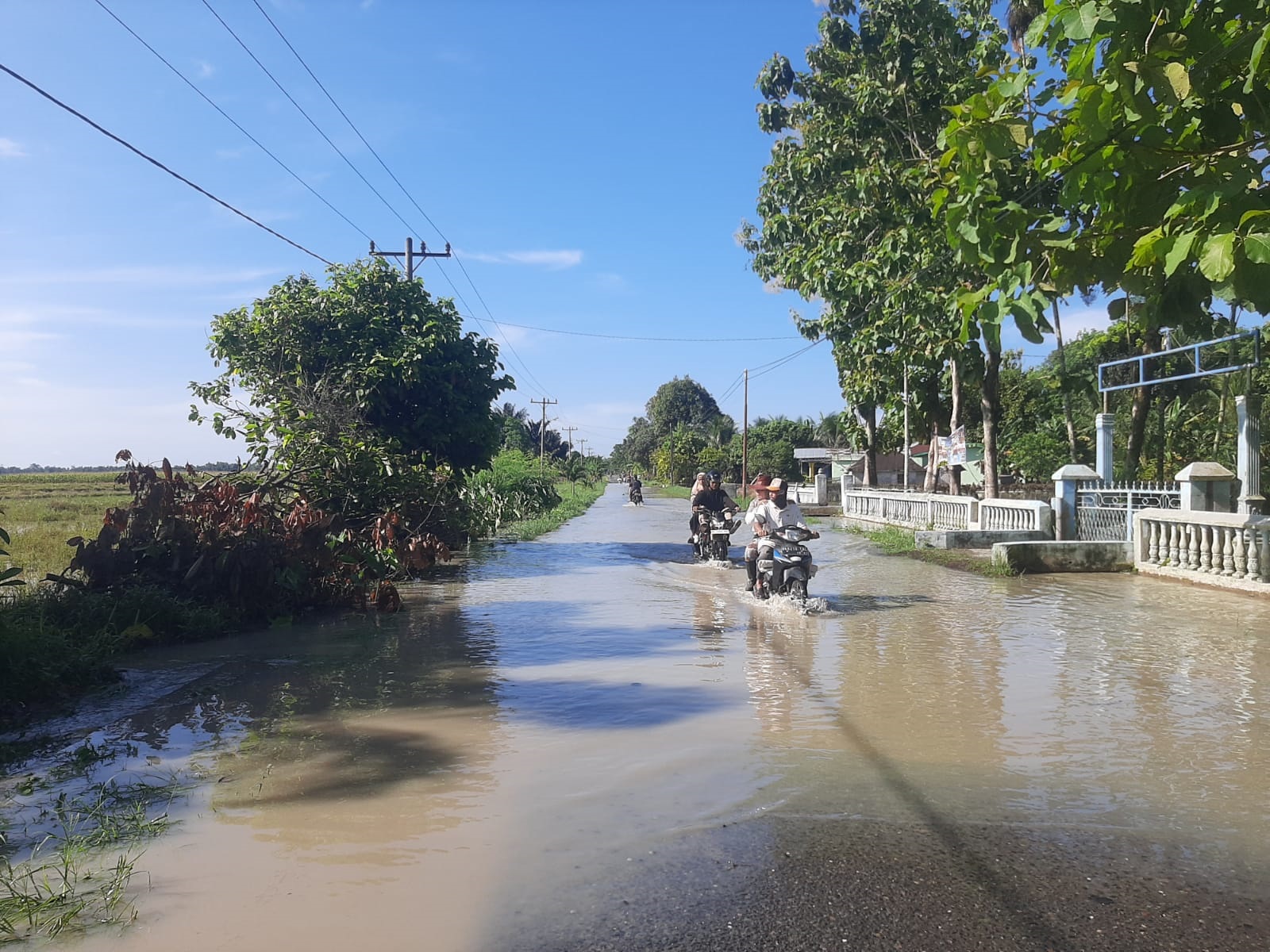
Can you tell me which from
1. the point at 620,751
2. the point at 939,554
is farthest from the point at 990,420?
the point at 620,751

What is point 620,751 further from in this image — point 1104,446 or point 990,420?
point 990,420

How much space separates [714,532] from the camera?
17.7 metres

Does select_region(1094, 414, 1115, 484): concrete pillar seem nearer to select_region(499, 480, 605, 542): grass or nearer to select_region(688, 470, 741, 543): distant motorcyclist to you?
select_region(688, 470, 741, 543): distant motorcyclist

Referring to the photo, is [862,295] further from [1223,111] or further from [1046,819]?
[1046,819]

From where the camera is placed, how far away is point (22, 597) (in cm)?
912

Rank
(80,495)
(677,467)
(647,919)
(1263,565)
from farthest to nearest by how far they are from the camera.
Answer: (677,467) → (80,495) → (1263,565) → (647,919)

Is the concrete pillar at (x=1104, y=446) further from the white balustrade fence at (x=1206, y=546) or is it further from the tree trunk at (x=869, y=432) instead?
the tree trunk at (x=869, y=432)

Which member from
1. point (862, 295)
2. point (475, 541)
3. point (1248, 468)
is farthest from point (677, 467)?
point (1248, 468)

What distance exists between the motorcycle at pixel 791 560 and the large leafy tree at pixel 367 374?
5.60m

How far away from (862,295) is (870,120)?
11.5 feet

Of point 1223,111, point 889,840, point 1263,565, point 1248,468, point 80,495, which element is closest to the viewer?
point 889,840

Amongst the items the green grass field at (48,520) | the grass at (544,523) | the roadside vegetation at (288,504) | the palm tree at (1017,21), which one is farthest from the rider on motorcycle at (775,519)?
the palm tree at (1017,21)

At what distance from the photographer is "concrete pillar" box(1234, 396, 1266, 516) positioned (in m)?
13.0

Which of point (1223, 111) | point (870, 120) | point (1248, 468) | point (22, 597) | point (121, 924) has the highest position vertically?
point (870, 120)
